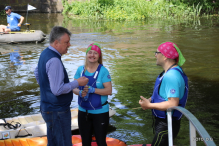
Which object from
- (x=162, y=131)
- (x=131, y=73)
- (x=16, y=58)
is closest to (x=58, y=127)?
(x=162, y=131)

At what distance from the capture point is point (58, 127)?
3.34 metres

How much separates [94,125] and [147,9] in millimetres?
25087

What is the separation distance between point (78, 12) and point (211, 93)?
25.9 meters

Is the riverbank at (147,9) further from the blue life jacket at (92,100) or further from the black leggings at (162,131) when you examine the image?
the black leggings at (162,131)

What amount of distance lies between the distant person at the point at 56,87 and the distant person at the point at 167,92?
2.86 feet

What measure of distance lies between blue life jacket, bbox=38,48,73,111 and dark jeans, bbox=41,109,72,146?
70 mm

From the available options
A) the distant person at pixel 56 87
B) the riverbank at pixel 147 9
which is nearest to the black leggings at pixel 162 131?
the distant person at pixel 56 87

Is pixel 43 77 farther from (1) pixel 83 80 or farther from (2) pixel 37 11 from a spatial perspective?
(2) pixel 37 11

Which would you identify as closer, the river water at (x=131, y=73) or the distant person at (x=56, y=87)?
the distant person at (x=56, y=87)

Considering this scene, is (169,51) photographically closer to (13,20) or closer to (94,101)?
(94,101)

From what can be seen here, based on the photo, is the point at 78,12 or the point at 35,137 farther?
the point at 78,12

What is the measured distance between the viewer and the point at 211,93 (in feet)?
26.9

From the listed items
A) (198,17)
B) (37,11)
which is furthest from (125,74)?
(37,11)

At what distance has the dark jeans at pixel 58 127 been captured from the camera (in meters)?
3.31
